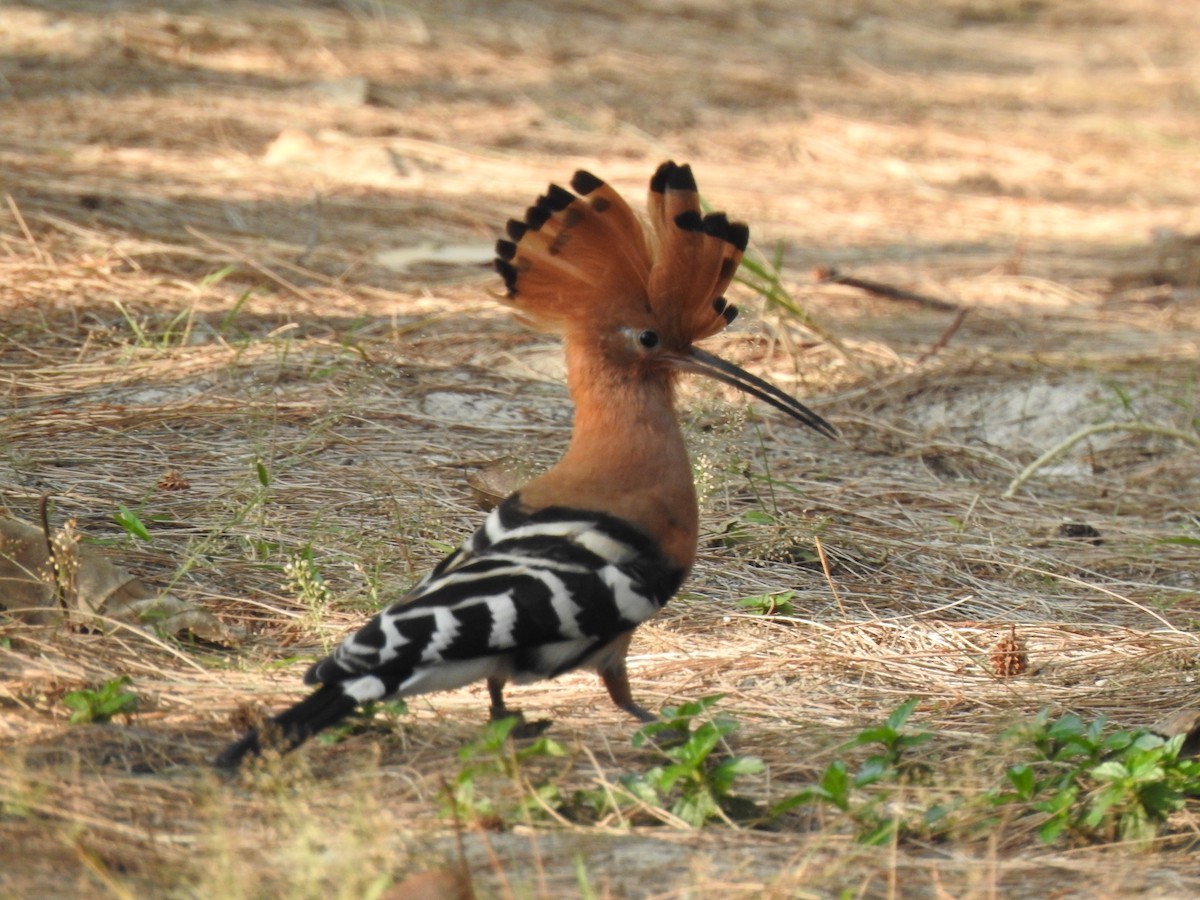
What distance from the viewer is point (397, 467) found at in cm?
433

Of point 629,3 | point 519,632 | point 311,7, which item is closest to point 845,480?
point 519,632

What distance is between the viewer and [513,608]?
2646 mm

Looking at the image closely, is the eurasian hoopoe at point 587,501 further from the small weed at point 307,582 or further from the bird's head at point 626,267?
the small weed at point 307,582

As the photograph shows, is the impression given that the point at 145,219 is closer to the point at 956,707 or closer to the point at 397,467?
the point at 397,467

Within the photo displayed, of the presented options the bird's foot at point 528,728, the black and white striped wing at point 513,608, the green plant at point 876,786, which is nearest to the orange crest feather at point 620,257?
the black and white striped wing at point 513,608

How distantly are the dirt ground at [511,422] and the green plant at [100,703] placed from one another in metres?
0.04

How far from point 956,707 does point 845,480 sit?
1.60m

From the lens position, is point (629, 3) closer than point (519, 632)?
No

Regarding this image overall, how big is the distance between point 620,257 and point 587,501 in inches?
21.7

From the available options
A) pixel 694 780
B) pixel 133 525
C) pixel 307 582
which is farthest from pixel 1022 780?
pixel 133 525

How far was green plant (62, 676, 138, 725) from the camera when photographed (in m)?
2.66

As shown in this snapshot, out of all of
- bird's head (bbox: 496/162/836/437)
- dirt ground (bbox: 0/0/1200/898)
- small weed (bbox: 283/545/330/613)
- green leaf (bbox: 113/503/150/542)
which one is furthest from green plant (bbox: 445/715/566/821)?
green leaf (bbox: 113/503/150/542)

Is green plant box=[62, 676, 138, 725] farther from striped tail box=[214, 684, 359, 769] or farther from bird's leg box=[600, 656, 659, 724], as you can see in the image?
bird's leg box=[600, 656, 659, 724]

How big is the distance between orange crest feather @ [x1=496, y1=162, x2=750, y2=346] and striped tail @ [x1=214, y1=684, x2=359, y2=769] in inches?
41.0
